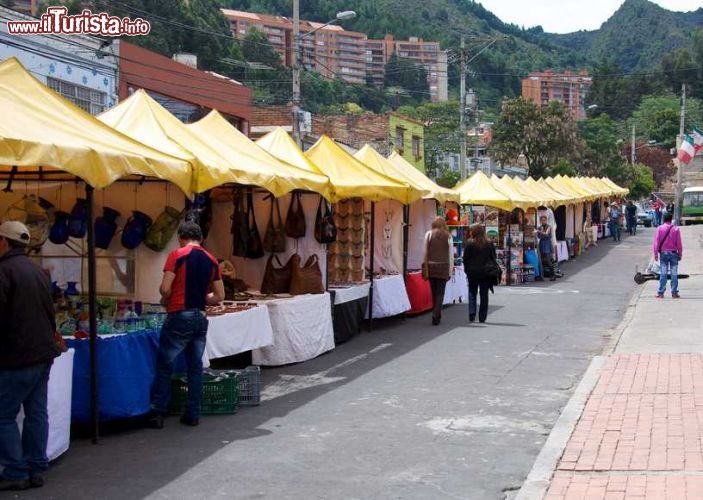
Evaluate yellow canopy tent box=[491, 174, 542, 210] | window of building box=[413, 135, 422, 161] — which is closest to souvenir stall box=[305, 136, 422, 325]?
yellow canopy tent box=[491, 174, 542, 210]

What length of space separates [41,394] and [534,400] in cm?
524

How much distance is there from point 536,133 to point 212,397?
54.4 metres

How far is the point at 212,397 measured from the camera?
9281 mm

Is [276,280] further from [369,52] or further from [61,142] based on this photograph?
[369,52]

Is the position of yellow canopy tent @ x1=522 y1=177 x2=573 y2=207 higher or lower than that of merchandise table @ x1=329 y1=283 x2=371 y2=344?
higher

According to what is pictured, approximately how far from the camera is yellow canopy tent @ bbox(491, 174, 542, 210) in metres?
25.5

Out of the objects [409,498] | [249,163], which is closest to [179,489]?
[409,498]

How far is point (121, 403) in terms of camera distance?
27.7ft

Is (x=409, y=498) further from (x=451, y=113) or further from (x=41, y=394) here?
(x=451, y=113)

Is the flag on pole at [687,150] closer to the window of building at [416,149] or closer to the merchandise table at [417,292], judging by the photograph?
the window of building at [416,149]

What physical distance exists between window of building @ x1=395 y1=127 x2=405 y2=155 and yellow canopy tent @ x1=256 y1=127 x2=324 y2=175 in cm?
4224

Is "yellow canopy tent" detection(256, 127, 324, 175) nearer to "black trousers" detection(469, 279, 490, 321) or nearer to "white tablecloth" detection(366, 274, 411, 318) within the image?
"white tablecloth" detection(366, 274, 411, 318)

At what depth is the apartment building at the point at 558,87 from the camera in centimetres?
16188

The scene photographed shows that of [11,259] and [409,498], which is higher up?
[11,259]
